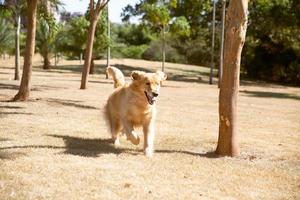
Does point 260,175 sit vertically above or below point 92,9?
below


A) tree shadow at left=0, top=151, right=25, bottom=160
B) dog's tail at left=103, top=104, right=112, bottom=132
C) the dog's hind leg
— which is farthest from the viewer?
dog's tail at left=103, top=104, right=112, bottom=132

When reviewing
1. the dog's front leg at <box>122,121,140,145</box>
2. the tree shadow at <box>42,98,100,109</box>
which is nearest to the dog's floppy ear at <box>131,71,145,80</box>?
the dog's front leg at <box>122,121,140,145</box>

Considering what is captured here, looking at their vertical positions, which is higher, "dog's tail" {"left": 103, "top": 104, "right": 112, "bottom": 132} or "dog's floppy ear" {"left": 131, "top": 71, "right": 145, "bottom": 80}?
"dog's floppy ear" {"left": 131, "top": 71, "right": 145, "bottom": 80}

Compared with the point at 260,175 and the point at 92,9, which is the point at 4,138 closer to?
the point at 260,175

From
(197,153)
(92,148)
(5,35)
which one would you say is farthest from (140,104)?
(5,35)

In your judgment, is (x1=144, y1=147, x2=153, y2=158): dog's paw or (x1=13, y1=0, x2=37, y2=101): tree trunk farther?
(x1=13, y1=0, x2=37, y2=101): tree trunk

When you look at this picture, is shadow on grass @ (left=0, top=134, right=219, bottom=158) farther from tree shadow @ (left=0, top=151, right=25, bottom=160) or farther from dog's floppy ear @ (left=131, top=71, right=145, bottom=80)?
dog's floppy ear @ (left=131, top=71, right=145, bottom=80)

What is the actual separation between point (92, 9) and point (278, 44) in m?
25.3

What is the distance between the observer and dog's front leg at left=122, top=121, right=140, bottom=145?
8664 mm

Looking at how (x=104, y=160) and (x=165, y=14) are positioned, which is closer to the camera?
(x=104, y=160)

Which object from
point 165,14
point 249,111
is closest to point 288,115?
point 249,111

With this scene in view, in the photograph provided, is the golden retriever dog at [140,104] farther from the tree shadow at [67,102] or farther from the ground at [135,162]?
the tree shadow at [67,102]

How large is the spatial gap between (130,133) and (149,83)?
90 cm

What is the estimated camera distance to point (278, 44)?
44.5 m
